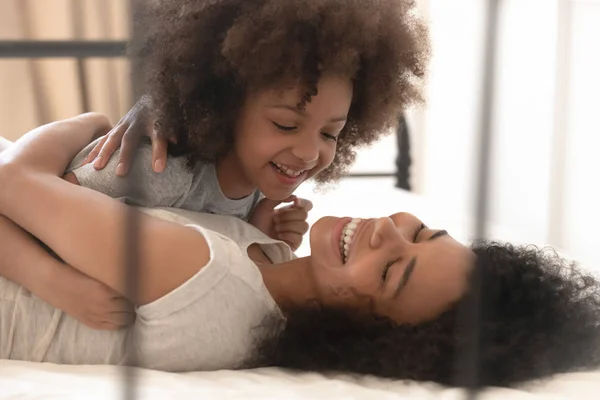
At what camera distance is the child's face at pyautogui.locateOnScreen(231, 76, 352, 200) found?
1259 millimetres

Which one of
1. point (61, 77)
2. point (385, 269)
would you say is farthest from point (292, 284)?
point (61, 77)

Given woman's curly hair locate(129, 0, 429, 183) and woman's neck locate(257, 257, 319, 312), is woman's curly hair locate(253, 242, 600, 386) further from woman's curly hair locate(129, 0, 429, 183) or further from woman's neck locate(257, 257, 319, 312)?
woman's curly hair locate(129, 0, 429, 183)

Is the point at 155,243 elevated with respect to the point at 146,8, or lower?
lower

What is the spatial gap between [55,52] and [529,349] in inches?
27.8

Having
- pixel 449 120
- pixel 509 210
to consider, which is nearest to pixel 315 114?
pixel 509 210

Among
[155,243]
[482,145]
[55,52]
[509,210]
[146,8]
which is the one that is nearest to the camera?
[482,145]

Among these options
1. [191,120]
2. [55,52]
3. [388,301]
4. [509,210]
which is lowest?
[509,210]

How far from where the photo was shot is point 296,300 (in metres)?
1.23

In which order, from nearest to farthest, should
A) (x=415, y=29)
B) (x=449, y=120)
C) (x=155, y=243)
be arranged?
(x=155, y=243) → (x=415, y=29) → (x=449, y=120)

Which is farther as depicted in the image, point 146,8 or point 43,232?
point 146,8

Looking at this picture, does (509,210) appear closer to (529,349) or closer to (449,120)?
(449,120)

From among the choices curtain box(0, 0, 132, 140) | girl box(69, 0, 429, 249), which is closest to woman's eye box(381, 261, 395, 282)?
girl box(69, 0, 429, 249)

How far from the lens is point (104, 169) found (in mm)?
1260

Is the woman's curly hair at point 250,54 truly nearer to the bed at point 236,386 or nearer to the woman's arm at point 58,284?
the woman's arm at point 58,284
